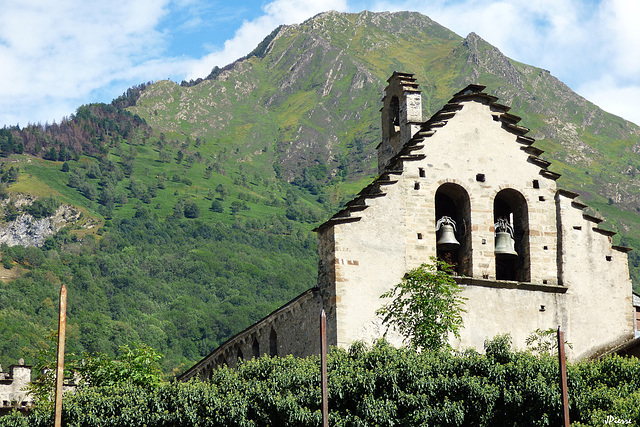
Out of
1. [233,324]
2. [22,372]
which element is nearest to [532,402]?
[22,372]

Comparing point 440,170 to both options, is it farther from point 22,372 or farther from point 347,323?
point 22,372

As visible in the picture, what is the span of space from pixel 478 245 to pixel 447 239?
1.34 m

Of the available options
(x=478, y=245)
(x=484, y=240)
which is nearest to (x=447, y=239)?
(x=478, y=245)

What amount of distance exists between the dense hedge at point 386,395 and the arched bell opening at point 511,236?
22.1 ft

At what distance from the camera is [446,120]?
139ft

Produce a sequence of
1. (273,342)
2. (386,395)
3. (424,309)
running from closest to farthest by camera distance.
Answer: (386,395) → (424,309) → (273,342)

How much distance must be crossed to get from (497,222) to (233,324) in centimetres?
16105

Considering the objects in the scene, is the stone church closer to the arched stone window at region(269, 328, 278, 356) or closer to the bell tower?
the arched stone window at region(269, 328, 278, 356)

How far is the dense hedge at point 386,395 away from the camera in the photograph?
3225cm

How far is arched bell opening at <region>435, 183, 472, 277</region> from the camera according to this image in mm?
41281

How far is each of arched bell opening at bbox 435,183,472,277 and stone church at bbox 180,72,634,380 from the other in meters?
0.05

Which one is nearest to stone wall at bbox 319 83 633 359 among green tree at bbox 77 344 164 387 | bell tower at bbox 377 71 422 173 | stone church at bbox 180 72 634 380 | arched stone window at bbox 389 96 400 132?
stone church at bbox 180 72 634 380

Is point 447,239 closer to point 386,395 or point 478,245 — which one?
point 478,245

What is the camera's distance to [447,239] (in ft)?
134
